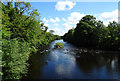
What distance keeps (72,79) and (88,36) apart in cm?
2667

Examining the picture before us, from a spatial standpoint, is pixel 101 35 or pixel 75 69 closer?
pixel 75 69

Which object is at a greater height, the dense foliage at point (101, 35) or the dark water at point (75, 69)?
the dense foliage at point (101, 35)

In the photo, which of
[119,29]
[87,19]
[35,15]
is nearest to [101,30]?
[119,29]

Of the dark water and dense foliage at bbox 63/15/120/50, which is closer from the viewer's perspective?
the dark water

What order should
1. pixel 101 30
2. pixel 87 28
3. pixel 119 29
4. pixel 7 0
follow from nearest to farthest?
1. pixel 7 0
2. pixel 119 29
3. pixel 101 30
4. pixel 87 28

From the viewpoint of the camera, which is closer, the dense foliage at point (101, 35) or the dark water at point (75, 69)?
the dark water at point (75, 69)

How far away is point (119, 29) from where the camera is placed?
2350cm

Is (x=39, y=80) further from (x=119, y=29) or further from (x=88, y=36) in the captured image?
(x=88, y=36)

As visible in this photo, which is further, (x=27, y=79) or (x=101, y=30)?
(x=101, y=30)

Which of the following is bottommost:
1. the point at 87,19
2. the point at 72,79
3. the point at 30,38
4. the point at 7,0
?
the point at 72,79

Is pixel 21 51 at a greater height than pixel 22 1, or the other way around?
pixel 22 1

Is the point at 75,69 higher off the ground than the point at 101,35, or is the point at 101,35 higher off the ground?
the point at 101,35

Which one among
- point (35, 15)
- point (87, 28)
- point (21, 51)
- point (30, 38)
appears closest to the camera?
point (21, 51)

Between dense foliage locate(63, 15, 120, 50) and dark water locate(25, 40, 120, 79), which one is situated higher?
dense foliage locate(63, 15, 120, 50)
